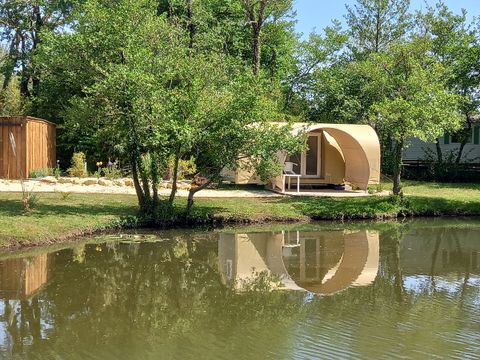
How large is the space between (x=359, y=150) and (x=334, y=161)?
185 centimetres

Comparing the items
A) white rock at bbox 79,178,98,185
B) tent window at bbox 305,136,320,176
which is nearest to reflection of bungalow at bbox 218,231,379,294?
white rock at bbox 79,178,98,185

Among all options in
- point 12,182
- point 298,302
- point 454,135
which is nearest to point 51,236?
point 298,302

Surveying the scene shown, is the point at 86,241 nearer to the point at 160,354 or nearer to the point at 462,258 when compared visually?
the point at 160,354

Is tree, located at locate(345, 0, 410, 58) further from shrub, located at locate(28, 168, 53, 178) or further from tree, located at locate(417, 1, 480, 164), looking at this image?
shrub, located at locate(28, 168, 53, 178)

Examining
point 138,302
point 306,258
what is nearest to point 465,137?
point 306,258

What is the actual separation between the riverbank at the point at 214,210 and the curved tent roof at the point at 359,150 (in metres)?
1.84

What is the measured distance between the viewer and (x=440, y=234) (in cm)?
1486

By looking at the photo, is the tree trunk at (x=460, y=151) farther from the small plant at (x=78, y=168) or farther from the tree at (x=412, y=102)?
the small plant at (x=78, y=168)

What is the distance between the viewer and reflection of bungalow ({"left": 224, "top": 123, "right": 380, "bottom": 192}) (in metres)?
20.9

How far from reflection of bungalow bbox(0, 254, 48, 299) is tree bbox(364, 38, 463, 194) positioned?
37.9 feet

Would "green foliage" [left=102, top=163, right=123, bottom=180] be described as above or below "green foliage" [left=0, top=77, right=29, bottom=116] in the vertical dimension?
below

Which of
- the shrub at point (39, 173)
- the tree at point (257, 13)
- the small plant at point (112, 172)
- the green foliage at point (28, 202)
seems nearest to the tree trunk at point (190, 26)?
the tree at point (257, 13)

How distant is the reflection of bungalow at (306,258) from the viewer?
949 centimetres

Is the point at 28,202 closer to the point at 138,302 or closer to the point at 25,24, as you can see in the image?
the point at 138,302
